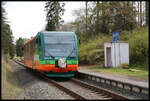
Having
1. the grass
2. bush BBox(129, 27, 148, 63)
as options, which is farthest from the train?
bush BBox(129, 27, 148, 63)

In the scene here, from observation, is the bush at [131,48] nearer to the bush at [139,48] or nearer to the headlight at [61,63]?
the bush at [139,48]

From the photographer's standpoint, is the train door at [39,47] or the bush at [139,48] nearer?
the train door at [39,47]

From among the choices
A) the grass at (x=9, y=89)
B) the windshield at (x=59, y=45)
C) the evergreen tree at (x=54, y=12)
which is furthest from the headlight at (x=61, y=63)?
the evergreen tree at (x=54, y=12)

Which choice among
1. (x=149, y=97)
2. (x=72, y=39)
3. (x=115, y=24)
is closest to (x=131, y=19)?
(x=115, y=24)

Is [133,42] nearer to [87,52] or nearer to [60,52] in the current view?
[87,52]

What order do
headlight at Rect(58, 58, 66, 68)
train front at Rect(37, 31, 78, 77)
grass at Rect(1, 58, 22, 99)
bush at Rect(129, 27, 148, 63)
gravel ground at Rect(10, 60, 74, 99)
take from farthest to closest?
1. bush at Rect(129, 27, 148, 63)
2. train front at Rect(37, 31, 78, 77)
3. headlight at Rect(58, 58, 66, 68)
4. grass at Rect(1, 58, 22, 99)
5. gravel ground at Rect(10, 60, 74, 99)

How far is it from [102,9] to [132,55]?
12.4 metres

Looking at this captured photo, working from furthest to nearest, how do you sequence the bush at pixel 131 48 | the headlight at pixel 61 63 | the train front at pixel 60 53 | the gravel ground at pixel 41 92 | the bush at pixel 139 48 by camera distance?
the bush at pixel 131 48
the bush at pixel 139 48
the train front at pixel 60 53
the headlight at pixel 61 63
the gravel ground at pixel 41 92

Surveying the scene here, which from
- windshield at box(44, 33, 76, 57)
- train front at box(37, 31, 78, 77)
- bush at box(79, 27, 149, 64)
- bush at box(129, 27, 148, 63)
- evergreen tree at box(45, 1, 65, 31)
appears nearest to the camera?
train front at box(37, 31, 78, 77)

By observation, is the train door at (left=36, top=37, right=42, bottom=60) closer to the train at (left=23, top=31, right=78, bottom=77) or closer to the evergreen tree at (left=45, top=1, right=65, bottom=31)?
the train at (left=23, top=31, right=78, bottom=77)

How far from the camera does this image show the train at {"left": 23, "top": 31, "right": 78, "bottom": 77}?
1420cm

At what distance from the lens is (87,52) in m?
28.7

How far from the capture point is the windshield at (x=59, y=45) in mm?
14521

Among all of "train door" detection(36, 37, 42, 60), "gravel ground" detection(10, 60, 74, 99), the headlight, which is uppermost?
"train door" detection(36, 37, 42, 60)
